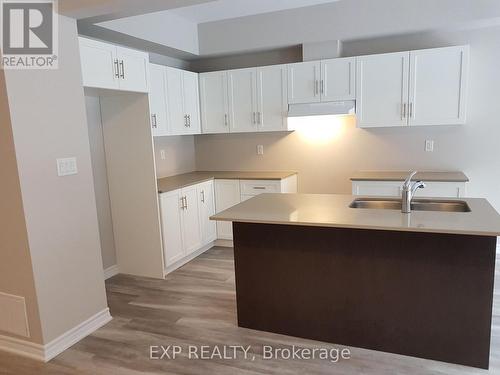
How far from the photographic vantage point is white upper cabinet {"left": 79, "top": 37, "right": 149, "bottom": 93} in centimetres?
299

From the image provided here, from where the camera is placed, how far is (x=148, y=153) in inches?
143

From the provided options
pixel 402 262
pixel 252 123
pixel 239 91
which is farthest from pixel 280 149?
pixel 402 262

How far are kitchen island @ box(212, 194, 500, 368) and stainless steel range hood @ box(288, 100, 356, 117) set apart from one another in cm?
153

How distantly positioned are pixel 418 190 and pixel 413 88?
41.7 inches

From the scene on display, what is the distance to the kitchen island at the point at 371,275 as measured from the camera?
86.7 inches

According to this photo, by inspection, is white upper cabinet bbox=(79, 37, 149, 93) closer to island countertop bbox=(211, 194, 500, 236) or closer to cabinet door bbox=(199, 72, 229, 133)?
cabinet door bbox=(199, 72, 229, 133)

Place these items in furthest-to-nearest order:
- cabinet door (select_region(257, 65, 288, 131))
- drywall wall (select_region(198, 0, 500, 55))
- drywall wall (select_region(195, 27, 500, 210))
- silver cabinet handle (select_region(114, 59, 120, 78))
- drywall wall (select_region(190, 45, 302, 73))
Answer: drywall wall (select_region(190, 45, 302, 73)) → cabinet door (select_region(257, 65, 288, 131)) → drywall wall (select_region(195, 27, 500, 210)) → drywall wall (select_region(198, 0, 500, 55)) → silver cabinet handle (select_region(114, 59, 120, 78))

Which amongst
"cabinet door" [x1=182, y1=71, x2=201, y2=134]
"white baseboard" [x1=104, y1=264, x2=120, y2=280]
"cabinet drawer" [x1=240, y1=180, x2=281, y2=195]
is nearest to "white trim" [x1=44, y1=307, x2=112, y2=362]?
"white baseboard" [x1=104, y1=264, x2=120, y2=280]

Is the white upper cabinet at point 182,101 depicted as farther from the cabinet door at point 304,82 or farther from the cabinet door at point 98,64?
the cabinet door at point 304,82

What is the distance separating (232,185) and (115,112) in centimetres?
158

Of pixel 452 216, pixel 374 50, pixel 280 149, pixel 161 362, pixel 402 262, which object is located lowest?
pixel 161 362

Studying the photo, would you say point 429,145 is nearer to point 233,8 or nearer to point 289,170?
point 289,170

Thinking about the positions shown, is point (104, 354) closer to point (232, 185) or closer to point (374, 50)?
point (232, 185)

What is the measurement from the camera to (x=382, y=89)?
3996 millimetres
